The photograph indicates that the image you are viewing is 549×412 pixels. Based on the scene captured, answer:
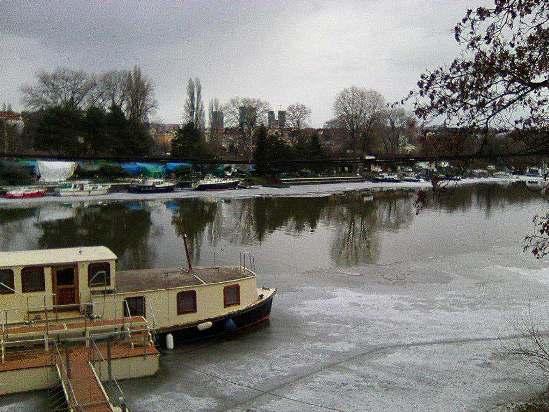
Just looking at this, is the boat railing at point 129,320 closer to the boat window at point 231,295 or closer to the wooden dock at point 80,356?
the wooden dock at point 80,356

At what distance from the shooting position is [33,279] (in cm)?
1725

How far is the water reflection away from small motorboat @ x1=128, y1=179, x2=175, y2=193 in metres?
7.14

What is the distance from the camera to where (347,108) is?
391ft

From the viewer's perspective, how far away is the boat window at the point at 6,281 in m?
17.0

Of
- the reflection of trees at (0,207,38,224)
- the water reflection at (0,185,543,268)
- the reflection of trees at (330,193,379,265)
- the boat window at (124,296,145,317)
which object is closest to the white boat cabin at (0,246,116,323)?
the boat window at (124,296,145,317)

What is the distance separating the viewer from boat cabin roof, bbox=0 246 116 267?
17.3 metres

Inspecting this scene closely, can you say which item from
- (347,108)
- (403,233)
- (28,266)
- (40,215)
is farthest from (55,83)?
(28,266)

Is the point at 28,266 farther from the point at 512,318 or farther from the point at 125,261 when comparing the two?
the point at 512,318

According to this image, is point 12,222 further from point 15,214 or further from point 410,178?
point 410,178

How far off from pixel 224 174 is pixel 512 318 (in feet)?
220

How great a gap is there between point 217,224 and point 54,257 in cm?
2720

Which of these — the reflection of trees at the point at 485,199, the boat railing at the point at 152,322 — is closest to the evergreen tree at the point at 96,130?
the reflection of trees at the point at 485,199

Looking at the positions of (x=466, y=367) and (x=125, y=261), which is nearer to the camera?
(x=466, y=367)

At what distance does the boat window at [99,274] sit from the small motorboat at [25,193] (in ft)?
154
